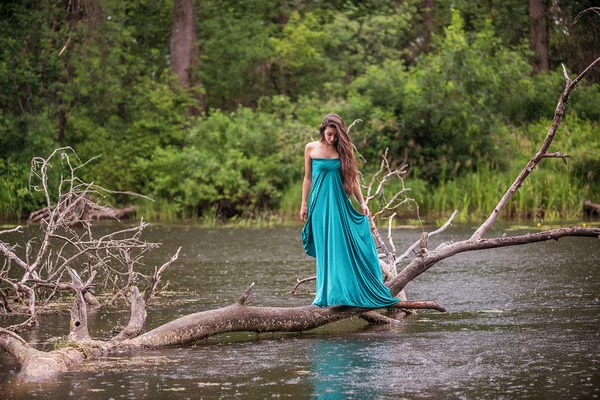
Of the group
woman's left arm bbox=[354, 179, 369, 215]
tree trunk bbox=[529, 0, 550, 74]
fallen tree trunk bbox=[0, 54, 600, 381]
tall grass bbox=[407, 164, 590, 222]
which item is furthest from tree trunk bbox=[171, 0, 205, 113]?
fallen tree trunk bbox=[0, 54, 600, 381]

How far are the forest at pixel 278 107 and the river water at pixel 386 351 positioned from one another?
38.8 feet

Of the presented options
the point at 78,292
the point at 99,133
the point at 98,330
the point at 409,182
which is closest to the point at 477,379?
the point at 78,292

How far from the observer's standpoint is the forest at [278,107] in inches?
1056

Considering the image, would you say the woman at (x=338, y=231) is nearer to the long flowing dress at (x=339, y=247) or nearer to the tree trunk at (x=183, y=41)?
the long flowing dress at (x=339, y=247)

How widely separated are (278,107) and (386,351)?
2521 cm

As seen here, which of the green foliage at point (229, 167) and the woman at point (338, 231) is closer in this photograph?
the woman at point (338, 231)

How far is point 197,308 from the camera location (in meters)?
11.0

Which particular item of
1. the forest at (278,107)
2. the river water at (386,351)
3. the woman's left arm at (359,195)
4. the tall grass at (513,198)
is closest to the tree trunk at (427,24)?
the forest at (278,107)

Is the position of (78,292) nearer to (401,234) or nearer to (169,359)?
(169,359)

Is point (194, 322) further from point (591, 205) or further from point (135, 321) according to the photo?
point (591, 205)

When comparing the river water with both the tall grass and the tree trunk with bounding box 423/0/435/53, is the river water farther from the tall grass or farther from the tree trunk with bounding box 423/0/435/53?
the tree trunk with bounding box 423/0/435/53

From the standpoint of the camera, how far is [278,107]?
1303 inches

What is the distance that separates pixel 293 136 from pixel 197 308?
18.0 m

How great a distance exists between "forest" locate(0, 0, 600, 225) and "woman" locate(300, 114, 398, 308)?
14.6 metres
